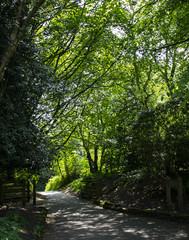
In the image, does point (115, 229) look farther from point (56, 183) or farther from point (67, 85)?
point (56, 183)

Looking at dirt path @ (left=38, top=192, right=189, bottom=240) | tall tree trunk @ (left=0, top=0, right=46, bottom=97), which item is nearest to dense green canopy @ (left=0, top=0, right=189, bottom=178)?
tall tree trunk @ (left=0, top=0, right=46, bottom=97)

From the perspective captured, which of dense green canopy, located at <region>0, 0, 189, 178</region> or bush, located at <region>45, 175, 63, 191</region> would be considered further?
bush, located at <region>45, 175, 63, 191</region>

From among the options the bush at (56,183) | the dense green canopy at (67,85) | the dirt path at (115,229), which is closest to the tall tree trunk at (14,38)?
the dense green canopy at (67,85)

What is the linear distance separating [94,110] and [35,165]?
27.5ft

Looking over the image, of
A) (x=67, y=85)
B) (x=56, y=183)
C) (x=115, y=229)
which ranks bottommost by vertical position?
(x=56, y=183)

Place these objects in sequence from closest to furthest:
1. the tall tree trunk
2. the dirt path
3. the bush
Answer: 1. the tall tree trunk
2. the dirt path
3. the bush

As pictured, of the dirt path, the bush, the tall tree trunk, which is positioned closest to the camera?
the tall tree trunk

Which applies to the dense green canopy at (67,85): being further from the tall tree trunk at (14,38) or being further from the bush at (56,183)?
the bush at (56,183)

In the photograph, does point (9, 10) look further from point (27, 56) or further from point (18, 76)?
point (18, 76)

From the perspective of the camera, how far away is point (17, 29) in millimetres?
5867

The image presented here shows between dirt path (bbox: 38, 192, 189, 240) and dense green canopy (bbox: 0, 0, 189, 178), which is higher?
dense green canopy (bbox: 0, 0, 189, 178)

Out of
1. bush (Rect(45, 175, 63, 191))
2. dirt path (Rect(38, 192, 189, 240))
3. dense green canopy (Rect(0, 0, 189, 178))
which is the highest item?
dense green canopy (Rect(0, 0, 189, 178))

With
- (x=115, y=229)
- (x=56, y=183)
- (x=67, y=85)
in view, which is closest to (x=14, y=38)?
(x=67, y=85)

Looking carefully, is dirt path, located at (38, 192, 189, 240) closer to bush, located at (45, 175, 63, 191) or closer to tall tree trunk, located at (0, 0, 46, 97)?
tall tree trunk, located at (0, 0, 46, 97)
